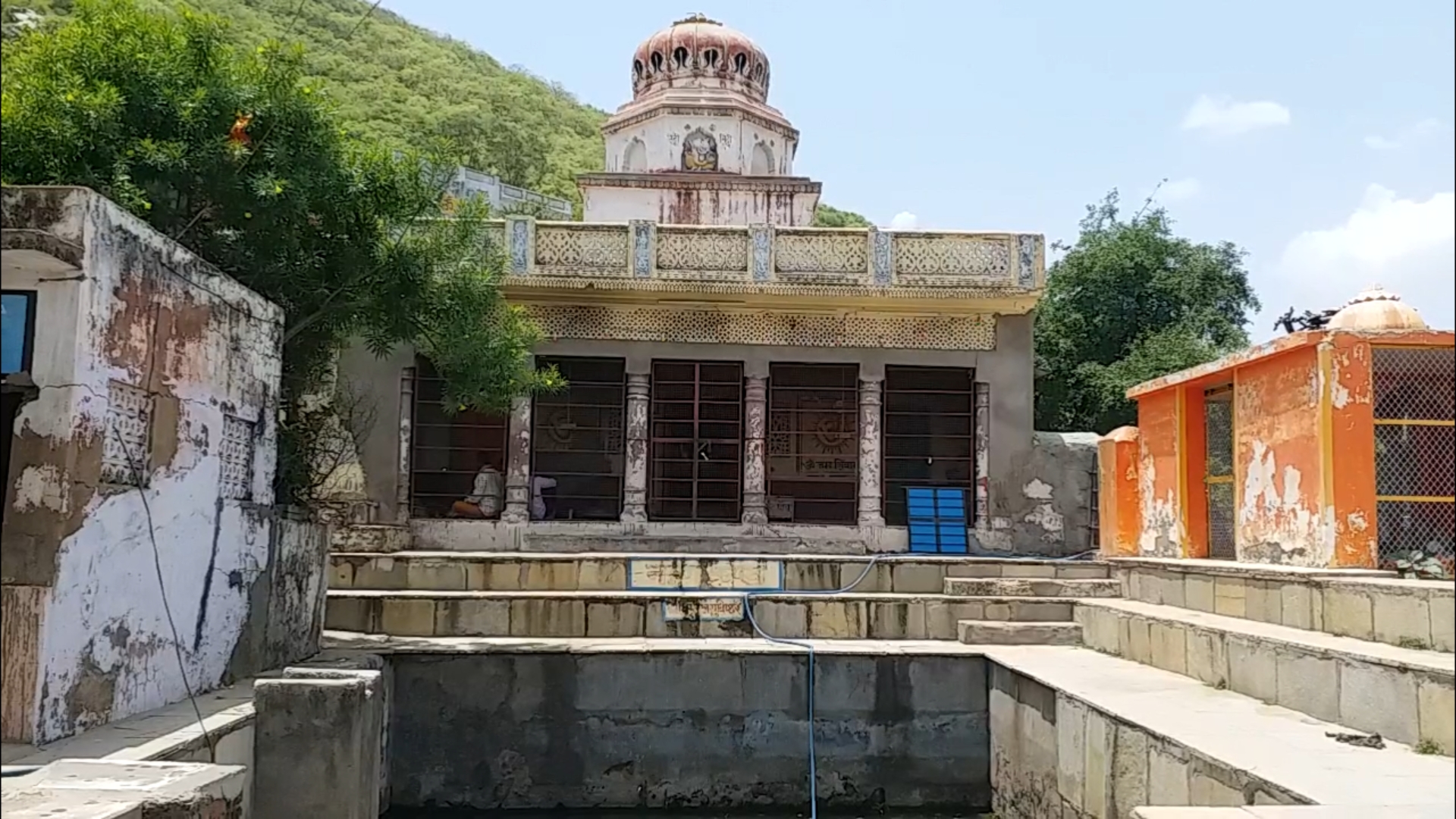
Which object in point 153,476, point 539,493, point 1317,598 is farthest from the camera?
point 539,493

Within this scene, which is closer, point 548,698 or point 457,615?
point 548,698

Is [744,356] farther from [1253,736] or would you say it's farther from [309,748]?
[309,748]

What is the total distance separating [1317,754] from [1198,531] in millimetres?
5485

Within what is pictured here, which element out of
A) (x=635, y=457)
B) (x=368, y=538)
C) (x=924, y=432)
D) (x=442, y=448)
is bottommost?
(x=368, y=538)

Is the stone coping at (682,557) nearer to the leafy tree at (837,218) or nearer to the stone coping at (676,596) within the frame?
the stone coping at (676,596)

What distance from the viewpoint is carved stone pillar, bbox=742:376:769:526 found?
50.9ft

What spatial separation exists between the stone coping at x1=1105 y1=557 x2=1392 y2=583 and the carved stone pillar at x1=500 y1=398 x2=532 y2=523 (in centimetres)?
738

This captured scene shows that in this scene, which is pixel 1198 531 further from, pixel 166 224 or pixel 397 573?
pixel 166 224

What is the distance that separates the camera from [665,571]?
12.4 metres

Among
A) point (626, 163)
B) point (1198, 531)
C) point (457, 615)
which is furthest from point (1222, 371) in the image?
point (626, 163)

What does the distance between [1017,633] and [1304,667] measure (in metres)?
3.91

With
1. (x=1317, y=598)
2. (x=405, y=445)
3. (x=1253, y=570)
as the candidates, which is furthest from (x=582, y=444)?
(x=1317, y=598)

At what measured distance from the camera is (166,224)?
29.2 feet

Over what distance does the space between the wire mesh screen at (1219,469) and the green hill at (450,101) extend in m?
30.0
